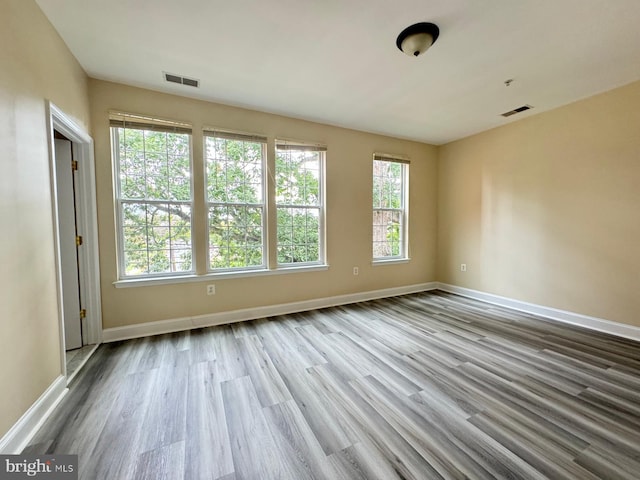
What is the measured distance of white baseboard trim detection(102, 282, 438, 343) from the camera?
9.04ft

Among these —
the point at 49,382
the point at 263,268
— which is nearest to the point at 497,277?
the point at 263,268

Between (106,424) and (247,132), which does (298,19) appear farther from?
(106,424)

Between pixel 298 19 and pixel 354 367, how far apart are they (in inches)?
110

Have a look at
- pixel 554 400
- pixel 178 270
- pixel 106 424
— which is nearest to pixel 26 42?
pixel 178 270

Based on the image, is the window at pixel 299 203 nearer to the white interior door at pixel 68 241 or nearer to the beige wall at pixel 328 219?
the beige wall at pixel 328 219

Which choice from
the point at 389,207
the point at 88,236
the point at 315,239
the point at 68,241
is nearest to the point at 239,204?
the point at 315,239

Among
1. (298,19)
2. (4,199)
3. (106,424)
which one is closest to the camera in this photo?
(4,199)

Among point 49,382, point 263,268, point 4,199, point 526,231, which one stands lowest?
point 49,382

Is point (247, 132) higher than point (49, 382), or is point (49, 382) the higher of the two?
point (247, 132)

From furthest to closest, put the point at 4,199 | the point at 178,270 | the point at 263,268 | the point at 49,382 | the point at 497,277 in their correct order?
the point at 497,277, the point at 263,268, the point at 178,270, the point at 49,382, the point at 4,199

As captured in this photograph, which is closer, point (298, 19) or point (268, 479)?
point (268, 479)

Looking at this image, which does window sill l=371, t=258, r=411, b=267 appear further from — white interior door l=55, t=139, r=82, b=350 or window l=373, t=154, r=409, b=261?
white interior door l=55, t=139, r=82, b=350

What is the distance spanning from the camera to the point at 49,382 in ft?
5.64

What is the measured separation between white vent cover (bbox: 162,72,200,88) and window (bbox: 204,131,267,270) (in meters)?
0.51
